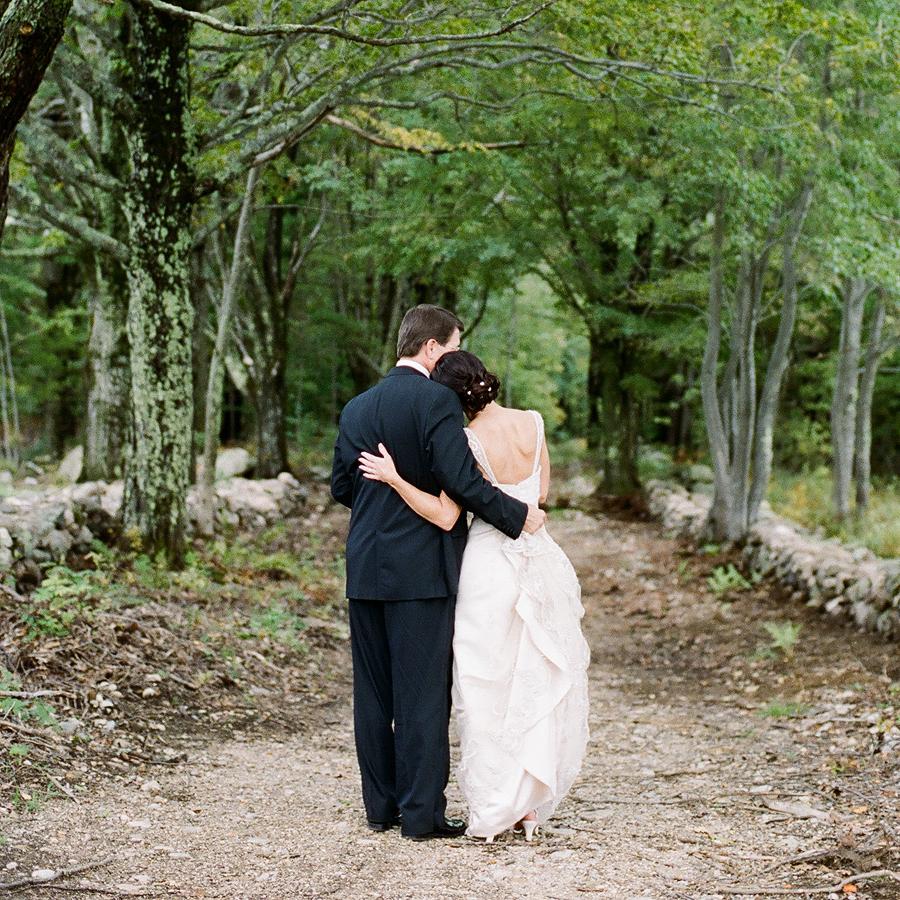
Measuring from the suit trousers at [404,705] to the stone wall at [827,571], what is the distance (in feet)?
18.0

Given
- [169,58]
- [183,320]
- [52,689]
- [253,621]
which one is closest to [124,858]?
[52,689]

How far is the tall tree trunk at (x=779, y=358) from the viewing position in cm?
1241

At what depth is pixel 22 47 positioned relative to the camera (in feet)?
16.4

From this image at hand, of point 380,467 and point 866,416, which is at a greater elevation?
point 866,416

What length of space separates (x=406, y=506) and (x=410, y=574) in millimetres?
283

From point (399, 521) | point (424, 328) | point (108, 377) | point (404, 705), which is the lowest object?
point (404, 705)

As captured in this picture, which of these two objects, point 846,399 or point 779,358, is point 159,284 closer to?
point 779,358

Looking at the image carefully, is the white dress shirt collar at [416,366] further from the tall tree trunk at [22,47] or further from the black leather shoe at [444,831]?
the tall tree trunk at [22,47]

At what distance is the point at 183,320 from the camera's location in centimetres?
955

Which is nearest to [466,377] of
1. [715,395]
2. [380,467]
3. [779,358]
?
[380,467]

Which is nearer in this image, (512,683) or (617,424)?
(512,683)

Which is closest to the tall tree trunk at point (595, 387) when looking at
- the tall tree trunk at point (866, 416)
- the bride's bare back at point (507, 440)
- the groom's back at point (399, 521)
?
the tall tree trunk at point (866, 416)

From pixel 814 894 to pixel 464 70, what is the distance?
914 centimetres

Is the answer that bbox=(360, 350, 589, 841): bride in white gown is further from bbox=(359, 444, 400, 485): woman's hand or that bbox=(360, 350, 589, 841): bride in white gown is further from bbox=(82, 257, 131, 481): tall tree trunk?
bbox=(82, 257, 131, 481): tall tree trunk
